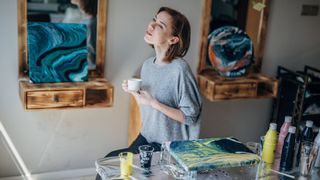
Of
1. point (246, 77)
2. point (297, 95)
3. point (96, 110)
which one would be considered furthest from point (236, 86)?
point (96, 110)

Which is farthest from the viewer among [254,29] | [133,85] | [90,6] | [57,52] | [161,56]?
[254,29]

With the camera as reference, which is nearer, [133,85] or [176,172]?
[176,172]

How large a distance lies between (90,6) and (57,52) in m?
0.40

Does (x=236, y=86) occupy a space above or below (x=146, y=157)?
above

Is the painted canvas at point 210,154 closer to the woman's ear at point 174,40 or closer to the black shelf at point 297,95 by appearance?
the woman's ear at point 174,40

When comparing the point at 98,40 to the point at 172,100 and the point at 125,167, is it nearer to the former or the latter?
the point at 172,100

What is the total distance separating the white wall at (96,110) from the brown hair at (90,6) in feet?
0.37

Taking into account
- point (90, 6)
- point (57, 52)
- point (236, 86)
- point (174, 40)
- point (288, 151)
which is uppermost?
point (90, 6)

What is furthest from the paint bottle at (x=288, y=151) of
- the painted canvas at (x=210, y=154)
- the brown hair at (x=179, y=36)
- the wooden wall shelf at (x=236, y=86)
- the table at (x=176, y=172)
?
the wooden wall shelf at (x=236, y=86)

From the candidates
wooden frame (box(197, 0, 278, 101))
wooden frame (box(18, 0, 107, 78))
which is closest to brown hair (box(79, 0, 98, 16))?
wooden frame (box(18, 0, 107, 78))

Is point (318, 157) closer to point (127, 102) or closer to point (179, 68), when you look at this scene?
point (179, 68)

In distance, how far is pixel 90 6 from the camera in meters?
2.86

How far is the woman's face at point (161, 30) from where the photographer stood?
2611 millimetres

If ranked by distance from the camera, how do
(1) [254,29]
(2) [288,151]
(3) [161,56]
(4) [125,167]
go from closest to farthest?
(4) [125,167]
(2) [288,151]
(3) [161,56]
(1) [254,29]
